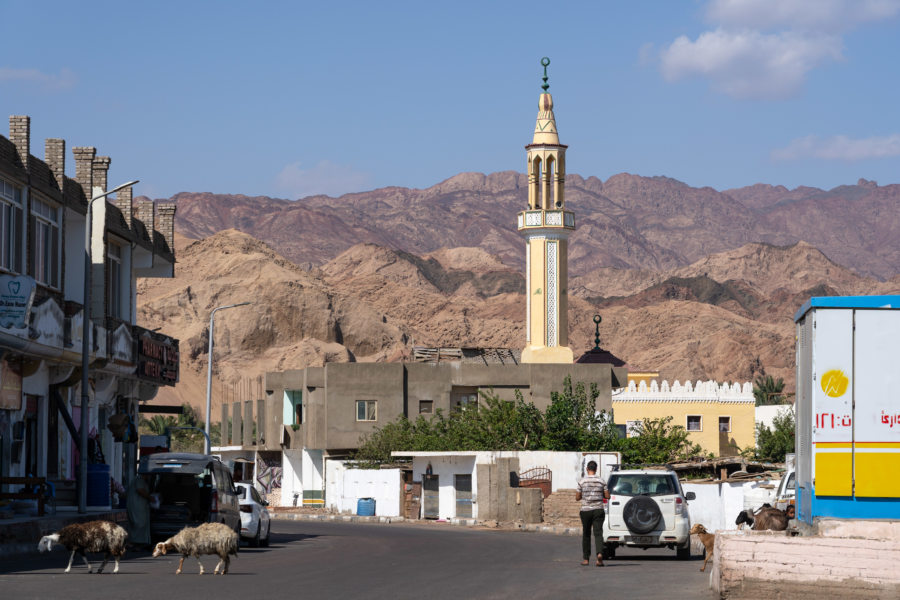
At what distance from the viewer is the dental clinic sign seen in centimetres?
2816

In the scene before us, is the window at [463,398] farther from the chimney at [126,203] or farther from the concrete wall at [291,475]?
the chimney at [126,203]

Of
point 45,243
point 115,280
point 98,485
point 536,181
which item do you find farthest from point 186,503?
point 536,181

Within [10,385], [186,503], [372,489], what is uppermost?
[10,385]

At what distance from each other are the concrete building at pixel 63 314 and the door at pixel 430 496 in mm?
13464

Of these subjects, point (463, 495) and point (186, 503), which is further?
point (463, 495)

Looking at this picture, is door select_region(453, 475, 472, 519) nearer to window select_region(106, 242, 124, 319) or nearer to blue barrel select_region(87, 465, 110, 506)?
window select_region(106, 242, 124, 319)

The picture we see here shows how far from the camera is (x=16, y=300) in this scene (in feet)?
92.7

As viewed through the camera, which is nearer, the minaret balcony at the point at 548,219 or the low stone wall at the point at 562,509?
the low stone wall at the point at 562,509

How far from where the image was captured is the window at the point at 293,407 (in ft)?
244

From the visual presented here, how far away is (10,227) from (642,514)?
16258 mm

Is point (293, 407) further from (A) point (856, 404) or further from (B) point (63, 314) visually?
(A) point (856, 404)

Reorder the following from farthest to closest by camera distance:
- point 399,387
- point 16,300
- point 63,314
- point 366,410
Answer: point 399,387, point 366,410, point 63,314, point 16,300

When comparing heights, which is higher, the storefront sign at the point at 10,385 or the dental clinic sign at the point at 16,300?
the dental clinic sign at the point at 16,300

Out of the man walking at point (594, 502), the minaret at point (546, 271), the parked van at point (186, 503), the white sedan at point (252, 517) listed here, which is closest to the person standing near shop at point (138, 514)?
the parked van at point (186, 503)
